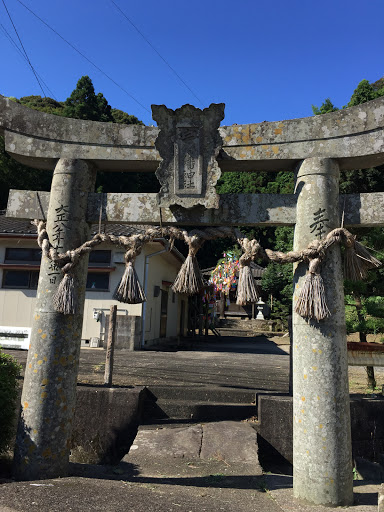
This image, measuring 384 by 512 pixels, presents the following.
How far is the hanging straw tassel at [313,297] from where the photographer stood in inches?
160

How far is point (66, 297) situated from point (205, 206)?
194 centimetres

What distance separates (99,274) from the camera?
43.9 ft

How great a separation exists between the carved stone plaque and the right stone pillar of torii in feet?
3.74

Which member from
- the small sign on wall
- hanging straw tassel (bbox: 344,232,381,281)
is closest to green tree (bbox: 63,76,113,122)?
the small sign on wall

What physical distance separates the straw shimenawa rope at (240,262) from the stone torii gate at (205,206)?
0.16 metres

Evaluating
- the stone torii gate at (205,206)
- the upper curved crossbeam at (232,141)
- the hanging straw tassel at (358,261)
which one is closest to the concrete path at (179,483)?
the stone torii gate at (205,206)

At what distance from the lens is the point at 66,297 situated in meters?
4.50

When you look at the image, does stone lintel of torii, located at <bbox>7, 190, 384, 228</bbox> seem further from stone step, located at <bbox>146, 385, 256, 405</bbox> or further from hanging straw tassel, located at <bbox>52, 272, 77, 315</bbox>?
stone step, located at <bbox>146, 385, 256, 405</bbox>

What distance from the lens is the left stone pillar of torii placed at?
4.36 m

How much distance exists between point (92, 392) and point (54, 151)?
3740mm

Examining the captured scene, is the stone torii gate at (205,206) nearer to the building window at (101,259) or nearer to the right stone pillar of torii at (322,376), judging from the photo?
the right stone pillar of torii at (322,376)

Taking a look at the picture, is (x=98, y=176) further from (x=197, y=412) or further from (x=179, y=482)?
(x=179, y=482)

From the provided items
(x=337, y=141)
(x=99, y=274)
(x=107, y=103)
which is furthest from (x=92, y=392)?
(x=107, y=103)

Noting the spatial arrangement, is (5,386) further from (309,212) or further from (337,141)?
(337,141)
